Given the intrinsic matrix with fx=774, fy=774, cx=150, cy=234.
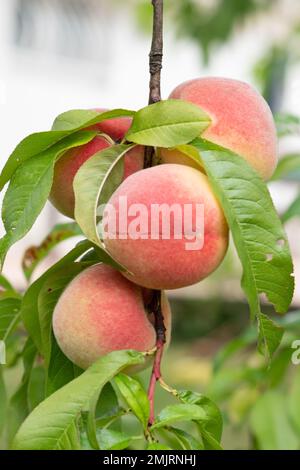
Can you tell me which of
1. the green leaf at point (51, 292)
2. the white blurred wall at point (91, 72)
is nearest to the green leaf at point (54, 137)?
the green leaf at point (51, 292)

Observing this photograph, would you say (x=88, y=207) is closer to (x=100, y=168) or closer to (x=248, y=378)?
(x=100, y=168)

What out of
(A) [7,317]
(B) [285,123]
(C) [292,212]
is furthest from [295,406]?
(A) [7,317]

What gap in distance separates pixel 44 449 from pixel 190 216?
0.20m

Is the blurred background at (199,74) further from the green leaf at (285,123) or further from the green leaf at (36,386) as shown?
the green leaf at (36,386)

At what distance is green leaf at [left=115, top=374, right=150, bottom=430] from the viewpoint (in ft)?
1.89

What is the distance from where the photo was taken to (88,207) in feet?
1.95

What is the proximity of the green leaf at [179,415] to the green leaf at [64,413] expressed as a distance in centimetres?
5

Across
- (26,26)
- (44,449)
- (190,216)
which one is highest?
(190,216)

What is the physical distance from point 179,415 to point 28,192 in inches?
8.3

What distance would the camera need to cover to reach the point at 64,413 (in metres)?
0.54

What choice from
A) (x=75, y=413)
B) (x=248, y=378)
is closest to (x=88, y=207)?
(x=75, y=413)

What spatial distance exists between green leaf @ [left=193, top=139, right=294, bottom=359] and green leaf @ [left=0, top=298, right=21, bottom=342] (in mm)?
298

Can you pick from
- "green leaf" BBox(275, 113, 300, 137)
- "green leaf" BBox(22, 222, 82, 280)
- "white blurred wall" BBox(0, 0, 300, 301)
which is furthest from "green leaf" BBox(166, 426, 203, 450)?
"white blurred wall" BBox(0, 0, 300, 301)
